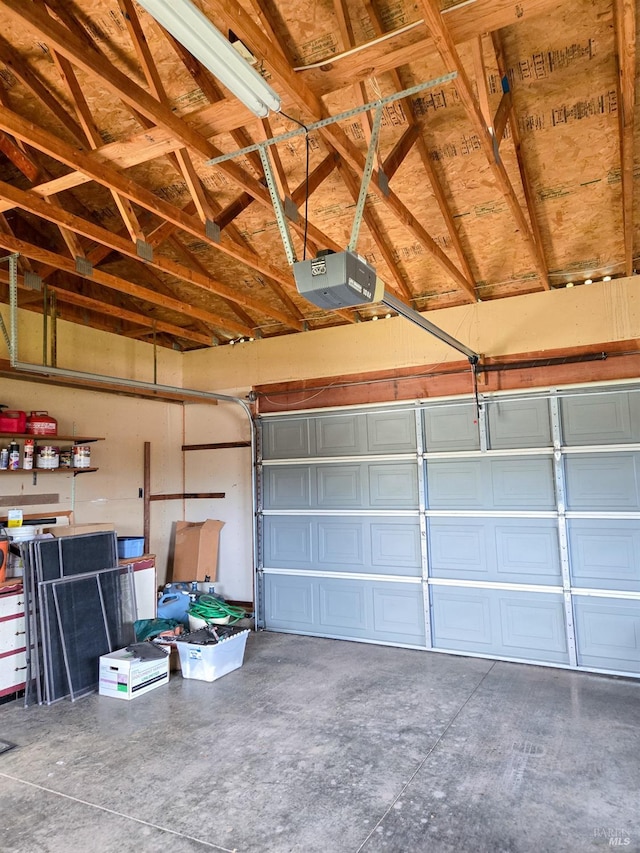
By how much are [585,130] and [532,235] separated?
2.37ft

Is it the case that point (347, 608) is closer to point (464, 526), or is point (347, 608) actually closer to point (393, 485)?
point (393, 485)

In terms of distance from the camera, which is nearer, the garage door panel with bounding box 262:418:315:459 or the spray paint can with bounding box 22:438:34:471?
the spray paint can with bounding box 22:438:34:471

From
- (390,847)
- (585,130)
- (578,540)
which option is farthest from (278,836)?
(585,130)

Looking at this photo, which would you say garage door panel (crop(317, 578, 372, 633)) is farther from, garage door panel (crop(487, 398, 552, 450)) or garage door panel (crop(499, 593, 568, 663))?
garage door panel (crop(487, 398, 552, 450))

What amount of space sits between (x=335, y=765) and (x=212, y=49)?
3.37 m

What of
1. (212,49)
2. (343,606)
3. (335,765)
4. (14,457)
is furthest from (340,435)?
(212,49)

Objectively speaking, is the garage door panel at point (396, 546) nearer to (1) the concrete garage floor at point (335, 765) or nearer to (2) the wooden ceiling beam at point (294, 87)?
(1) the concrete garage floor at point (335, 765)

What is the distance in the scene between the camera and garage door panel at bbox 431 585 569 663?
14.6 feet

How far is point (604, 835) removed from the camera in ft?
7.72

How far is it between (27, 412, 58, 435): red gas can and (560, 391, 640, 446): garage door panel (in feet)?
14.7

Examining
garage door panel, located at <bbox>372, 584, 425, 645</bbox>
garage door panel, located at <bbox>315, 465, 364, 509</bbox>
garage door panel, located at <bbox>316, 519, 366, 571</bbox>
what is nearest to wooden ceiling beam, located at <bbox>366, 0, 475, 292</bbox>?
garage door panel, located at <bbox>315, 465, 364, 509</bbox>

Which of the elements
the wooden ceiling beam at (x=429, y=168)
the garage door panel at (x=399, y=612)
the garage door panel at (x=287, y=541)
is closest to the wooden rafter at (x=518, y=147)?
the wooden ceiling beam at (x=429, y=168)

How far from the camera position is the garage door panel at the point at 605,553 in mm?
4242

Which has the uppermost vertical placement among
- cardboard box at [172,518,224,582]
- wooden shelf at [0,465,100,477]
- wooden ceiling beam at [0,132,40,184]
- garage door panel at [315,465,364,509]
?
wooden ceiling beam at [0,132,40,184]
